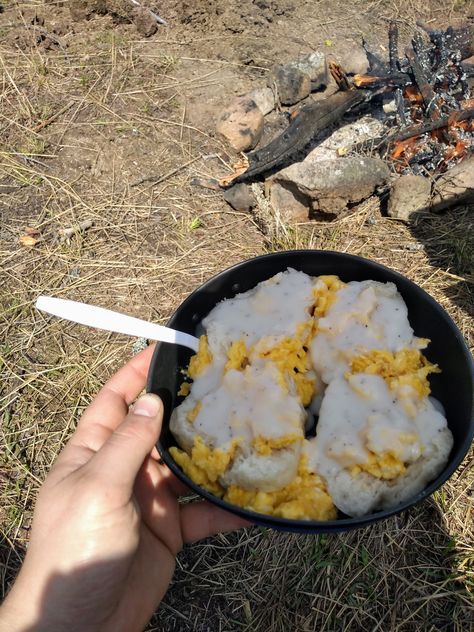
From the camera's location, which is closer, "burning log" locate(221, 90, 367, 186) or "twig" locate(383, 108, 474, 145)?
"burning log" locate(221, 90, 367, 186)

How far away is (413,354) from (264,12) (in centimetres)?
453

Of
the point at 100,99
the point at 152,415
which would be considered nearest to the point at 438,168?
the point at 100,99

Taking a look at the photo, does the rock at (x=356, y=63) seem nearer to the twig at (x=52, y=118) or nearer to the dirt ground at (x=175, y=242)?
the dirt ground at (x=175, y=242)

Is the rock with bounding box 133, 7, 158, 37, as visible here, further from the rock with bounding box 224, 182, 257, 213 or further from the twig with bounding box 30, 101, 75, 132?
the rock with bounding box 224, 182, 257, 213

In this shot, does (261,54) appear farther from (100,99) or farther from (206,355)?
(206,355)

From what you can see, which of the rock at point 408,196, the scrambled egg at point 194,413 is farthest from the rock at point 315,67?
the scrambled egg at point 194,413

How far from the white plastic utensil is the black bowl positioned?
0.15ft

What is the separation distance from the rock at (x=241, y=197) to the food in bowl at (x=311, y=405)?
173 centimetres

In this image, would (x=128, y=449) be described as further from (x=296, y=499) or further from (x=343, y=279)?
(x=343, y=279)

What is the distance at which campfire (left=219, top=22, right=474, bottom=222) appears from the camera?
337cm

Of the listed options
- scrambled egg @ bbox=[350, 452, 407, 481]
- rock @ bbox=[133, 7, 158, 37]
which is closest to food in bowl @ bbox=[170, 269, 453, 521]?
scrambled egg @ bbox=[350, 452, 407, 481]

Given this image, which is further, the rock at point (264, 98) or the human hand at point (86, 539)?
the rock at point (264, 98)

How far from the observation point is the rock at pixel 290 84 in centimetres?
401

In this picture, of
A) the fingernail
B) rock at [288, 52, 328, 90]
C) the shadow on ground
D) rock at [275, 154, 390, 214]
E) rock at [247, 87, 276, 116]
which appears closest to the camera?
the fingernail
